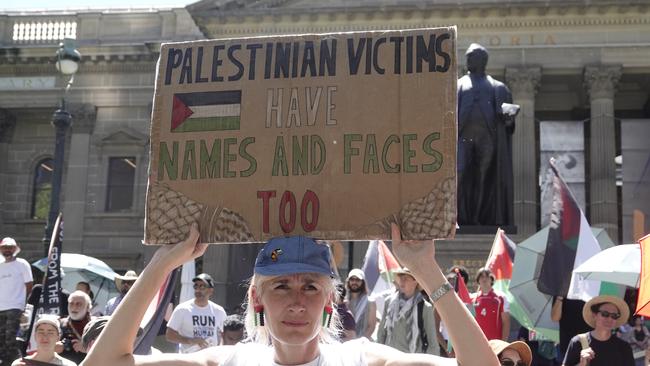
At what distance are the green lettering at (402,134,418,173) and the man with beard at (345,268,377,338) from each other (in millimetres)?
6224

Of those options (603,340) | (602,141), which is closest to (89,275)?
(603,340)

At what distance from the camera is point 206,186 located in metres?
2.88

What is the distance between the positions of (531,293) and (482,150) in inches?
100

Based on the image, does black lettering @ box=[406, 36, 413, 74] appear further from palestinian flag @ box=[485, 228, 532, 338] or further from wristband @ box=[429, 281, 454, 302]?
palestinian flag @ box=[485, 228, 532, 338]

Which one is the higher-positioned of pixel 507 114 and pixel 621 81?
pixel 621 81

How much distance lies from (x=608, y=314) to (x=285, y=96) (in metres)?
4.45

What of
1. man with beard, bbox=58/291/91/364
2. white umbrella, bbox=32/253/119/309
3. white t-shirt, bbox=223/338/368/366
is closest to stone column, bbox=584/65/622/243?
white umbrella, bbox=32/253/119/309

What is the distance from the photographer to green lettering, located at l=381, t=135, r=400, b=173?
2.76 metres

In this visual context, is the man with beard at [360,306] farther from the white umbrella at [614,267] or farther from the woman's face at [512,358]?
the woman's face at [512,358]

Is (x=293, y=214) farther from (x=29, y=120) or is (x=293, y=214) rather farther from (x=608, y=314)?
(x=29, y=120)

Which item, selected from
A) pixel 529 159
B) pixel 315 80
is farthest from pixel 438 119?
pixel 529 159

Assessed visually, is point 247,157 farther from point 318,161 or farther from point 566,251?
point 566,251

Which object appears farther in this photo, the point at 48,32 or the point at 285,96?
the point at 48,32

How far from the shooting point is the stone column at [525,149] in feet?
101
